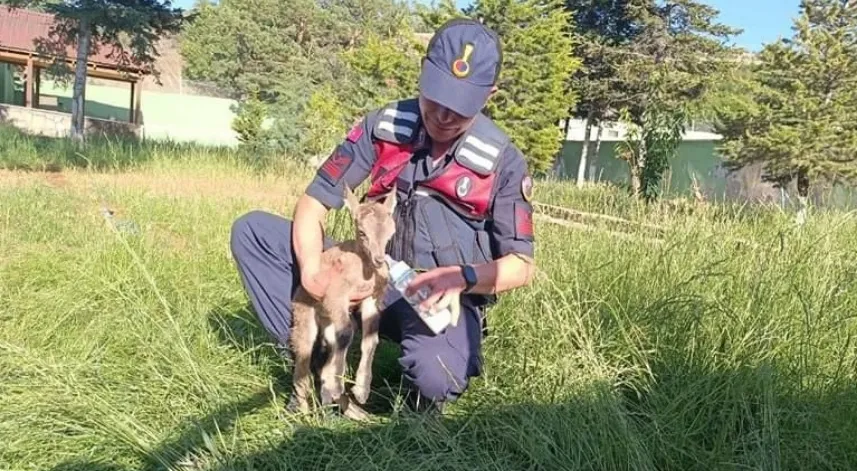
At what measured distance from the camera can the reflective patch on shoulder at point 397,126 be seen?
254cm

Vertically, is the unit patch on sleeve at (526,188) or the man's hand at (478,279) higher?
the unit patch on sleeve at (526,188)

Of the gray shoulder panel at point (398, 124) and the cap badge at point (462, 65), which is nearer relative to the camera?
the cap badge at point (462, 65)

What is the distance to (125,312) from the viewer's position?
3.13 meters

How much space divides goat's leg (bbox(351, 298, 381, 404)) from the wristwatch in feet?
1.08

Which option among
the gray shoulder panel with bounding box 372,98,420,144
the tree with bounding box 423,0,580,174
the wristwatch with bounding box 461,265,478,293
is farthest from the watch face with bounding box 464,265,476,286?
the tree with bounding box 423,0,580,174

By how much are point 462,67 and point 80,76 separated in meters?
15.6

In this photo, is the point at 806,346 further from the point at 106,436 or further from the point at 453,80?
the point at 106,436

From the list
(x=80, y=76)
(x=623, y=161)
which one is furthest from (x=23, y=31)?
(x=623, y=161)

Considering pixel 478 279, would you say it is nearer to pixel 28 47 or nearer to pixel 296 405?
pixel 296 405

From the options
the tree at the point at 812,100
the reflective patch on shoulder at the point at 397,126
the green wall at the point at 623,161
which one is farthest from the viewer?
the green wall at the point at 623,161

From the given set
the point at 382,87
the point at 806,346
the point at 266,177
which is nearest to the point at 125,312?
the point at 806,346

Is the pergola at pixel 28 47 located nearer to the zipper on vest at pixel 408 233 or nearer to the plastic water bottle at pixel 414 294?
the zipper on vest at pixel 408 233

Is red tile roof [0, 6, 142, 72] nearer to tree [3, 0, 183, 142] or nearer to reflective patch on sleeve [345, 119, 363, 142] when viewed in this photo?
tree [3, 0, 183, 142]

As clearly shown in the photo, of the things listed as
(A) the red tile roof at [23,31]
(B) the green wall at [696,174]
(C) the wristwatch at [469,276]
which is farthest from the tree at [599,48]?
(C) the wristwatch at [469,276]
